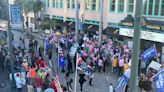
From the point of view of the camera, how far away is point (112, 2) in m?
27.6

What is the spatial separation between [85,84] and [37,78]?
339 cm

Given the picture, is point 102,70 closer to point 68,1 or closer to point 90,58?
point 90,58

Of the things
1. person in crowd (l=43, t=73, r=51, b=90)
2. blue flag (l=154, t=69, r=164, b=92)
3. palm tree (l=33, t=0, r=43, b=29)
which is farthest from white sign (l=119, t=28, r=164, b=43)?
palm tree (l=33, t=0, r=43, b=29)

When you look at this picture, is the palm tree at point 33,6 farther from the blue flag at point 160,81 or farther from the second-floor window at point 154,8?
the blue flag at point 160,81

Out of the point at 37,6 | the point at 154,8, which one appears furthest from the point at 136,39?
the point at 37,6

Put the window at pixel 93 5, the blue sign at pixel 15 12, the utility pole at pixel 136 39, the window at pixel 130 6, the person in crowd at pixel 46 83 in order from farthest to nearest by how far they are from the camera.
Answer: the window at pixel 93 5 < the window at pixel 130 6 < the blue sign at pixel 15 12 < the person in crowd at pixel 46 83 < the utility pole at pixel 136 39

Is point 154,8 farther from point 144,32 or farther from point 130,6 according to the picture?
point 130,6

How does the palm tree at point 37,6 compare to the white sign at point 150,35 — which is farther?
the palm tree at point 37,6

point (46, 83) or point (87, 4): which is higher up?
point (87, 4)

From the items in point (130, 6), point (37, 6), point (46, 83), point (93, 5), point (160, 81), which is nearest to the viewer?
point (160, 81)

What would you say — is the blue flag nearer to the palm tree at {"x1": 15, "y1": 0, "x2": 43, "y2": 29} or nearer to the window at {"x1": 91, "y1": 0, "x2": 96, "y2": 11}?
the window at {"x1": 91, "y1": 0, "x2": 96, "y2": 11}

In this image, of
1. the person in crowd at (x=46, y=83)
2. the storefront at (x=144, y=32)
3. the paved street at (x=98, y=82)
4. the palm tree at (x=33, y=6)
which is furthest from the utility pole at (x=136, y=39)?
the palm tree at (x=33, y=6)

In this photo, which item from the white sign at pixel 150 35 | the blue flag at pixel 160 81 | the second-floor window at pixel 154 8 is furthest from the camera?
the second-floor window at pixel 154 8

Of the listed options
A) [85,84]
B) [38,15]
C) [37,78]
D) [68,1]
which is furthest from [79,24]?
[38,15]
